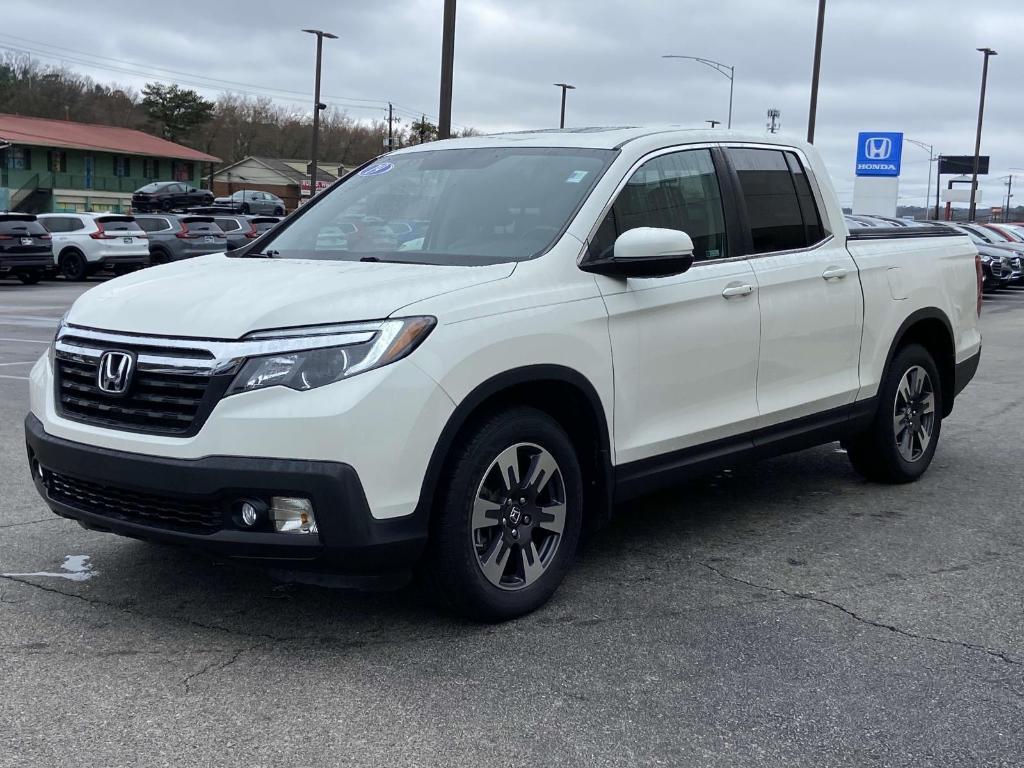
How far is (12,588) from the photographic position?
4832 mm

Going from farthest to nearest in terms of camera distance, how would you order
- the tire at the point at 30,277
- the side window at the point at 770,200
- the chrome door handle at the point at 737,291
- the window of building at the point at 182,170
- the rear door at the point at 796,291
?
the window of building at the point at 182,170 < the tire at the point at 30,277 < the side window at the point at 770,200 < the rear door at the point at 796,291 < the chrome door handle at the point at 737,291

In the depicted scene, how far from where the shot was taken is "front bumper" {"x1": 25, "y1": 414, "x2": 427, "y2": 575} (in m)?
3.86

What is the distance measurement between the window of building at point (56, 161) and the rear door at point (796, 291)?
67765 mm

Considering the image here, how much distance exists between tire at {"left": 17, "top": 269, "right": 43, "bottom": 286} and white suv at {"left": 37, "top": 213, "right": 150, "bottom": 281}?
78 cm

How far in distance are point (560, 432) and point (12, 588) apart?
2287mm

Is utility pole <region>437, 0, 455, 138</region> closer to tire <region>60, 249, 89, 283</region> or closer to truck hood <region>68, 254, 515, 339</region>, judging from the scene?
tire <region>60, 249, 89, 283</region>

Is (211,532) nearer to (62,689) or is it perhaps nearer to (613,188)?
(62,689)

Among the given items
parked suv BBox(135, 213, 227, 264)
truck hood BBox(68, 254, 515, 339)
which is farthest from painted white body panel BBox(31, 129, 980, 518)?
parked suv BBox(135, 213, 227, 264)

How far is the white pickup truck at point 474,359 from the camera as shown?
154 inches

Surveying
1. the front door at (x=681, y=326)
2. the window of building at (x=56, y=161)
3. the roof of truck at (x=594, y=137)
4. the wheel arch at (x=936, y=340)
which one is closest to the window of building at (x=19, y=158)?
the window of building at (x=56, y=161)

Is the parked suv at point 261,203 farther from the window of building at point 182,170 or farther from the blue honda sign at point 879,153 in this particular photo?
the blue honda sign at point 879,153

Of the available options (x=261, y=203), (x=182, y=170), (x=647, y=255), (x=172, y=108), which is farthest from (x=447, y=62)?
(x=172, y=108)

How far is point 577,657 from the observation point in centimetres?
416

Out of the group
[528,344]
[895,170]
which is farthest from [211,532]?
[895,170]
